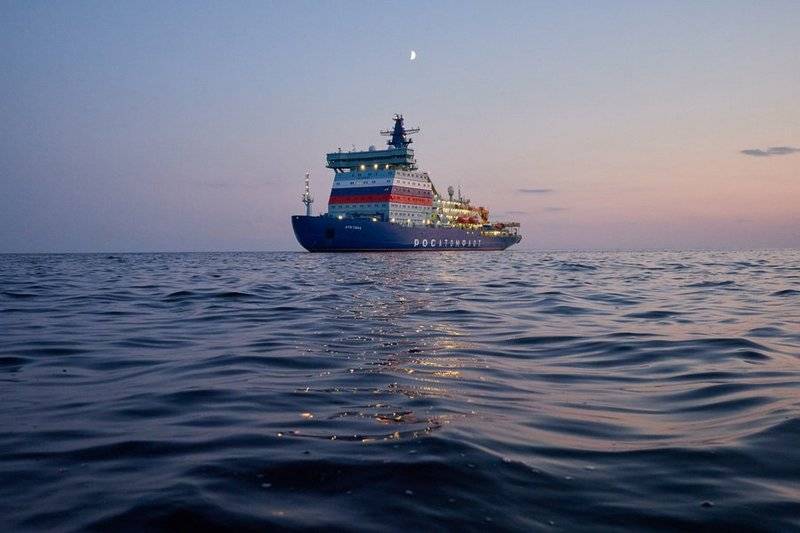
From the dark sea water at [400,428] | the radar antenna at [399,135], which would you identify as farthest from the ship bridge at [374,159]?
the dark sea water at [400,428]

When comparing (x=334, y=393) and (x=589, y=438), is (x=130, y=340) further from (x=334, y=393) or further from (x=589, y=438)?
(x=589, y=438)

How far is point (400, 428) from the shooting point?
3449 millimetres

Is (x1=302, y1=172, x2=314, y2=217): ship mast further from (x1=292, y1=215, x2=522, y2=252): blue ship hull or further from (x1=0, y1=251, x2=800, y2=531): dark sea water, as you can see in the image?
(x1=0, y1=251, x2=800, y2=531): dark sea water

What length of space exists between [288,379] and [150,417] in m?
1.43

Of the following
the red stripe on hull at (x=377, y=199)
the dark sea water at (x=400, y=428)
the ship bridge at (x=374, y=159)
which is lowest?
the dark sea water at (x=400, y=428)

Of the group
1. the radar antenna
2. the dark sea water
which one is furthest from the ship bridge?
the dark sea water

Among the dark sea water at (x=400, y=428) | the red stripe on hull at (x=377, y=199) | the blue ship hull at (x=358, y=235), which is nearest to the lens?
the dark sea water at (x=400, y=428)

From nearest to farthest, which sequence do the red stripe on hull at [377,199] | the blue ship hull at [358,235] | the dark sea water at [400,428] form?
the dark sea water at [400,428]
the blue ship hull at [358,235]
the red stripe on hull at [377,199]

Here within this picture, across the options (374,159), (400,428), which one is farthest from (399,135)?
(400,428)

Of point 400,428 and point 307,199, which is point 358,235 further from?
point 400,428

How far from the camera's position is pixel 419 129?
77250 millimetres

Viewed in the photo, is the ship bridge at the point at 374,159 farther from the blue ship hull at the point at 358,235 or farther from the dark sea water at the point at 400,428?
the dark sea water at the point at 400,428

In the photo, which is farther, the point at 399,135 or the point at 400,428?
the point at 399,135

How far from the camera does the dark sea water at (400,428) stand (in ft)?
7.66
